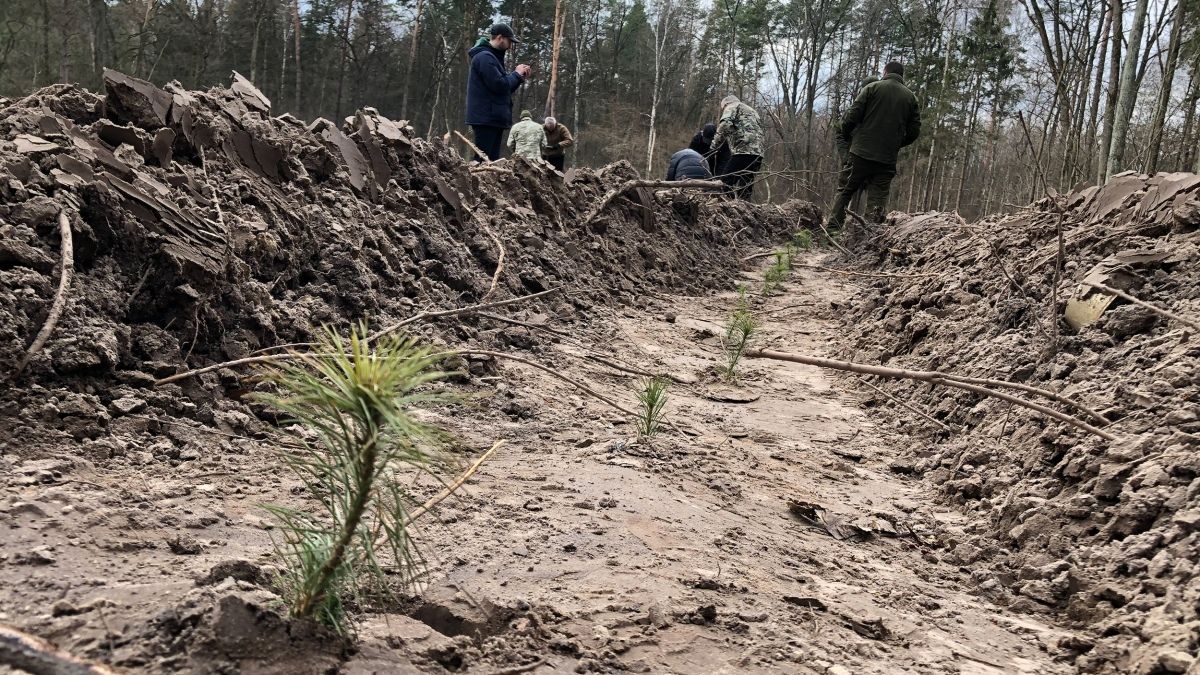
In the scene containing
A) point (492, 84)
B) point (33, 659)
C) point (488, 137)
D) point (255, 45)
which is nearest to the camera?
point (33, 659)

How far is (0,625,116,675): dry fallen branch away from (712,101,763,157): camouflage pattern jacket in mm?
10577

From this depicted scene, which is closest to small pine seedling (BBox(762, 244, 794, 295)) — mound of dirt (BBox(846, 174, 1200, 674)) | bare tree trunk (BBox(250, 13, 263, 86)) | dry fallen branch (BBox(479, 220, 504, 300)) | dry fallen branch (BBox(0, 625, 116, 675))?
mound of dirt (BBox(846, 174, 1200, 674))

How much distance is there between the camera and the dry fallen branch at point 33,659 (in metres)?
0.97

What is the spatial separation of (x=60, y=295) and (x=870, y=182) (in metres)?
9.23

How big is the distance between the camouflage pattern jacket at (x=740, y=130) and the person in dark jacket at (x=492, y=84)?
3549mm

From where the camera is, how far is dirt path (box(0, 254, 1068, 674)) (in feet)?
4.56

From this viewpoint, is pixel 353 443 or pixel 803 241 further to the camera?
pixel 803 241

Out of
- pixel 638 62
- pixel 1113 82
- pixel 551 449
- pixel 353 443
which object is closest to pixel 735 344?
pixel 551 449

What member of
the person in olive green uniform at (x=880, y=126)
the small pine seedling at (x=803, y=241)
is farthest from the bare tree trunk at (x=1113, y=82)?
the small pine seedling at (x=803, y=241)

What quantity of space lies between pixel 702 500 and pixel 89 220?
95.2 inches

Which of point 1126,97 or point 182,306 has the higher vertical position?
point 1126,97

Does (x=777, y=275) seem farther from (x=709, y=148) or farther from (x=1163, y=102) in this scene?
(x=709, y=148)

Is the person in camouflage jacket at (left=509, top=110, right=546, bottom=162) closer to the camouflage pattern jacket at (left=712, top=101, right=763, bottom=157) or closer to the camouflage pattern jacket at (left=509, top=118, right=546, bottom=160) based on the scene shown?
the camouflage pattern jacket at (left=509, top=118, right=546, bottom=160)

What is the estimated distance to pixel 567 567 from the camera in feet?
6.45
